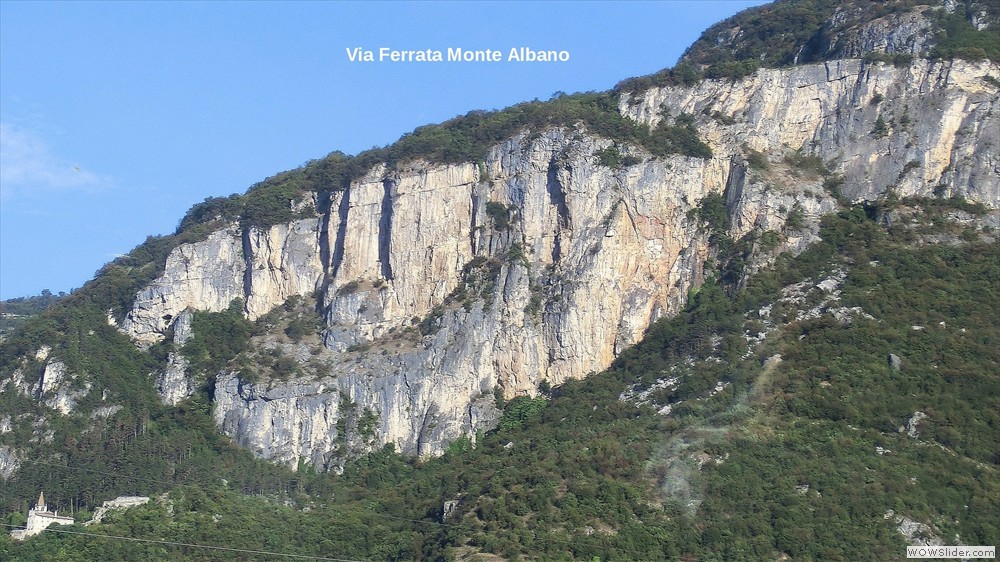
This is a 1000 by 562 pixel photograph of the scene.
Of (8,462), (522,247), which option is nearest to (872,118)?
(522,247)

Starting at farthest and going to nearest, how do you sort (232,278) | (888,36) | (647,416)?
1. (232,278)
2. (888,36)
3. (647,416)

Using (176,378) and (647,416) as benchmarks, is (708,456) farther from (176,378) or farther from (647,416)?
(176,378)

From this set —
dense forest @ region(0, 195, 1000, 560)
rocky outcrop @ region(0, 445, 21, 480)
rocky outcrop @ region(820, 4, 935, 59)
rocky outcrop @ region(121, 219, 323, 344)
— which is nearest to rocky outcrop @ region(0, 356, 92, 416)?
dense forest @ region(0, 195, 1000, 560)

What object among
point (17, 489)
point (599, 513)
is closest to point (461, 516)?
point (599, 513)

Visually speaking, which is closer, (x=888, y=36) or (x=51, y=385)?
(x=51, y=385)

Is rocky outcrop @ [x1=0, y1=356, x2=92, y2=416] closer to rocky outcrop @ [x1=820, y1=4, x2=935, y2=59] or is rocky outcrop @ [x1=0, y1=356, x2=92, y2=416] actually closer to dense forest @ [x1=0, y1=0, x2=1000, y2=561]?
dense forest @ [x1=0, y1=0, x2=1000, y2=561]

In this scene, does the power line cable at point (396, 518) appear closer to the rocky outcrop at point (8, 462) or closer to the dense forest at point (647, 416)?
the dense forest at point (647, 416)
